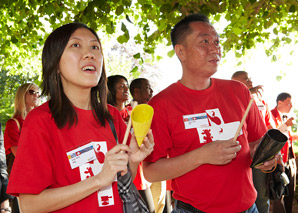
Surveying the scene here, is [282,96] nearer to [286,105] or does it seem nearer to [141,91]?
[286,105]

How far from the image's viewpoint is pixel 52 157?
5.58 ft

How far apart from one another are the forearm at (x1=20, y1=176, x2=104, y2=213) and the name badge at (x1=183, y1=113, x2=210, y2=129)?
0.84 meters

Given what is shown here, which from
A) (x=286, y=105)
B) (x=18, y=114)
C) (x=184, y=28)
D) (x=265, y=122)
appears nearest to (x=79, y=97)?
(x=184, y=28)

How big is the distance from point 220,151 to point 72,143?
0.80m

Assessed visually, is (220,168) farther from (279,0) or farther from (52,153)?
(279,0)

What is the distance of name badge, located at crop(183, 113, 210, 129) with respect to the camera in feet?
7.46

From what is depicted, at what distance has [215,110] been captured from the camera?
2336 mm

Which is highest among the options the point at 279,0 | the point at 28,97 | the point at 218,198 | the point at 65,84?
the point at 279,0

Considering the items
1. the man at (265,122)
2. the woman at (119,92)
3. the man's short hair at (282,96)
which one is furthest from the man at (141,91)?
the man's short hair at (282,96)

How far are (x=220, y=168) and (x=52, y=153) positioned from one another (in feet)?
3.29

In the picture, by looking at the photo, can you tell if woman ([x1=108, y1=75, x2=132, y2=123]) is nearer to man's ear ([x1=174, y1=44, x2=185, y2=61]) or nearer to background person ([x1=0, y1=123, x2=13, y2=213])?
background person ([x1=0, y1=123, x2=13, y2=213])

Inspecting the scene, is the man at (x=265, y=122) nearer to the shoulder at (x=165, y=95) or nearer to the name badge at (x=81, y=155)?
the shoulder at (x=165, y=95)

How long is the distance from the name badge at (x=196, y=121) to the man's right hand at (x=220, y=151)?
18 cm

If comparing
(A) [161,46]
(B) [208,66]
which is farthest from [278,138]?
(A) [161,46]
